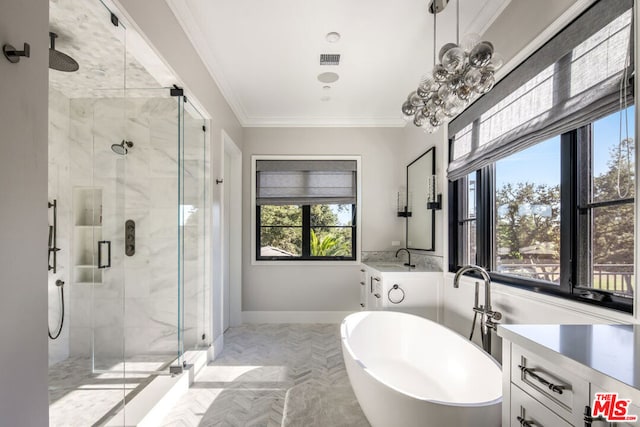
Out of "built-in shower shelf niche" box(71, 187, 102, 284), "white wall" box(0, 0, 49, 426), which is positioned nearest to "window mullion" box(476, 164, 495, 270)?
"white wall" box(0, 0, 49, 426)

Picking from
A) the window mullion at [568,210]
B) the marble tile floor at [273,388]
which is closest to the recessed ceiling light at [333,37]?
the window mullion at [568,210]

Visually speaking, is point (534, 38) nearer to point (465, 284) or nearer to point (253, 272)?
point (465, 284)

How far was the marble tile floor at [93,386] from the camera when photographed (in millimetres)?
1771

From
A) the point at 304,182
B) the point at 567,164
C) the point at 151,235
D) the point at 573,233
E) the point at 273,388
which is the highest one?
the point at 304,182

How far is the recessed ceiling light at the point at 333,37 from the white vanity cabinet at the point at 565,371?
87.3 inches

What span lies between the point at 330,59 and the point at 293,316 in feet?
10.0

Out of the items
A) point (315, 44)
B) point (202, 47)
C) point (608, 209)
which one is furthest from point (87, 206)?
point (608, 209)

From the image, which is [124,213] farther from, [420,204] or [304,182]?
[420,204]

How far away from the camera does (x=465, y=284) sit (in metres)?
2.49

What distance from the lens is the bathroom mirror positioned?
3229 mm

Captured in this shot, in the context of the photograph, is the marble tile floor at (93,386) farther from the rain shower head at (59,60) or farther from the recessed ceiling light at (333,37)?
the recessed ceiling light at (333,37)

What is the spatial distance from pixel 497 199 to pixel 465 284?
0.73 m

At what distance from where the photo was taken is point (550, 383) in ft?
2.72

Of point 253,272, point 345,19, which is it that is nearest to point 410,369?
point 253,272
